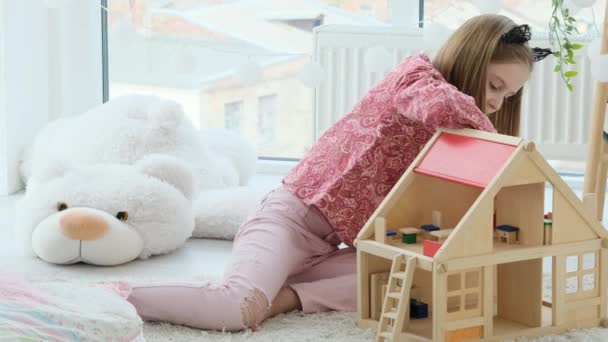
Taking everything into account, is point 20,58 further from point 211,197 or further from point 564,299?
point 564,299

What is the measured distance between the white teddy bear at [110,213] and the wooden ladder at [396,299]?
2.27ft

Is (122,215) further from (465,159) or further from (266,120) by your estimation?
(266,120)

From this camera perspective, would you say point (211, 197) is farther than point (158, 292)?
Yes

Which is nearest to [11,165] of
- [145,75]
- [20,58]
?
[20,58]

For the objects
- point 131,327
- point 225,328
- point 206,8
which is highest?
point 206,8

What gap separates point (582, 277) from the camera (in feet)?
4.94

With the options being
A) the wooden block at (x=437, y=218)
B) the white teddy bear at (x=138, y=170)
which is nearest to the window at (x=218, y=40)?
the white teddy bear at (x=138, y=170)

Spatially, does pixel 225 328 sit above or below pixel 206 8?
below

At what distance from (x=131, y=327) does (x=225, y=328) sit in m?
0.38

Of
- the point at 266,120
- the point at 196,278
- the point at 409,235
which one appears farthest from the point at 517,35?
the point at 266,120

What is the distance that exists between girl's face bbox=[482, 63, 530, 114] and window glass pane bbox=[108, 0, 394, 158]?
4.42ft

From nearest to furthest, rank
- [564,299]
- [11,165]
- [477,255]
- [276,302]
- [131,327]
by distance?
[131,327]
[477,255]
[564,299]
[276,302]
[11,165]

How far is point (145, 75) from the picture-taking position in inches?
126

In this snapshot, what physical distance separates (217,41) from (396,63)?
2.10 feet
